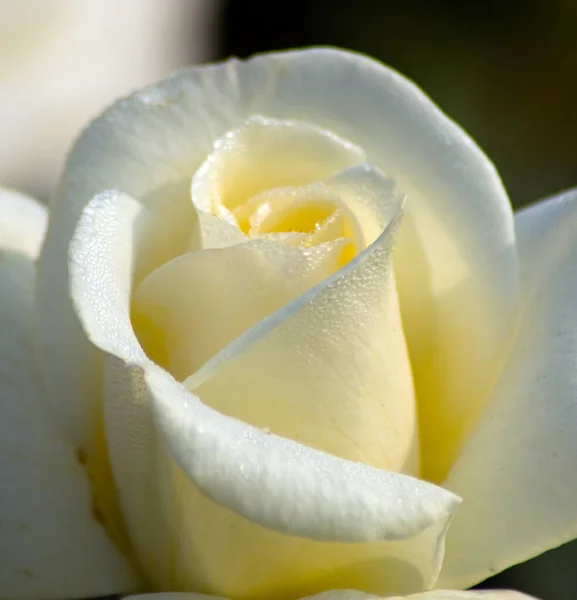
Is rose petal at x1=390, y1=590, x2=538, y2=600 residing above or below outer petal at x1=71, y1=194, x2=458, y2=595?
below

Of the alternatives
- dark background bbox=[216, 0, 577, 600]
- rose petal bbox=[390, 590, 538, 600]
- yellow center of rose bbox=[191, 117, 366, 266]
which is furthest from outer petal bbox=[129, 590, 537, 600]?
dark background bbox=[216, 0, 577, 600]

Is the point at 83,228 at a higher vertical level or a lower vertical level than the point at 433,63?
higher

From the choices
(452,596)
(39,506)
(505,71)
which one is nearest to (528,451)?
(452,596)

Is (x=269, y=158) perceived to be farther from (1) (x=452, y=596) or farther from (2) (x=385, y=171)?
(1) (x=452, y=596)

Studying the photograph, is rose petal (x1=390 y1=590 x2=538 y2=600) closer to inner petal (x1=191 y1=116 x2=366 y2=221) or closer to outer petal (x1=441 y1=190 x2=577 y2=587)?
outer petal (x1=441 y1=190 x2=577 y2=587)

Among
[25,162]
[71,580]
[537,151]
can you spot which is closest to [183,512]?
[71,580]

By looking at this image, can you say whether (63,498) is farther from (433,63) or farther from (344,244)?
(433,63)
